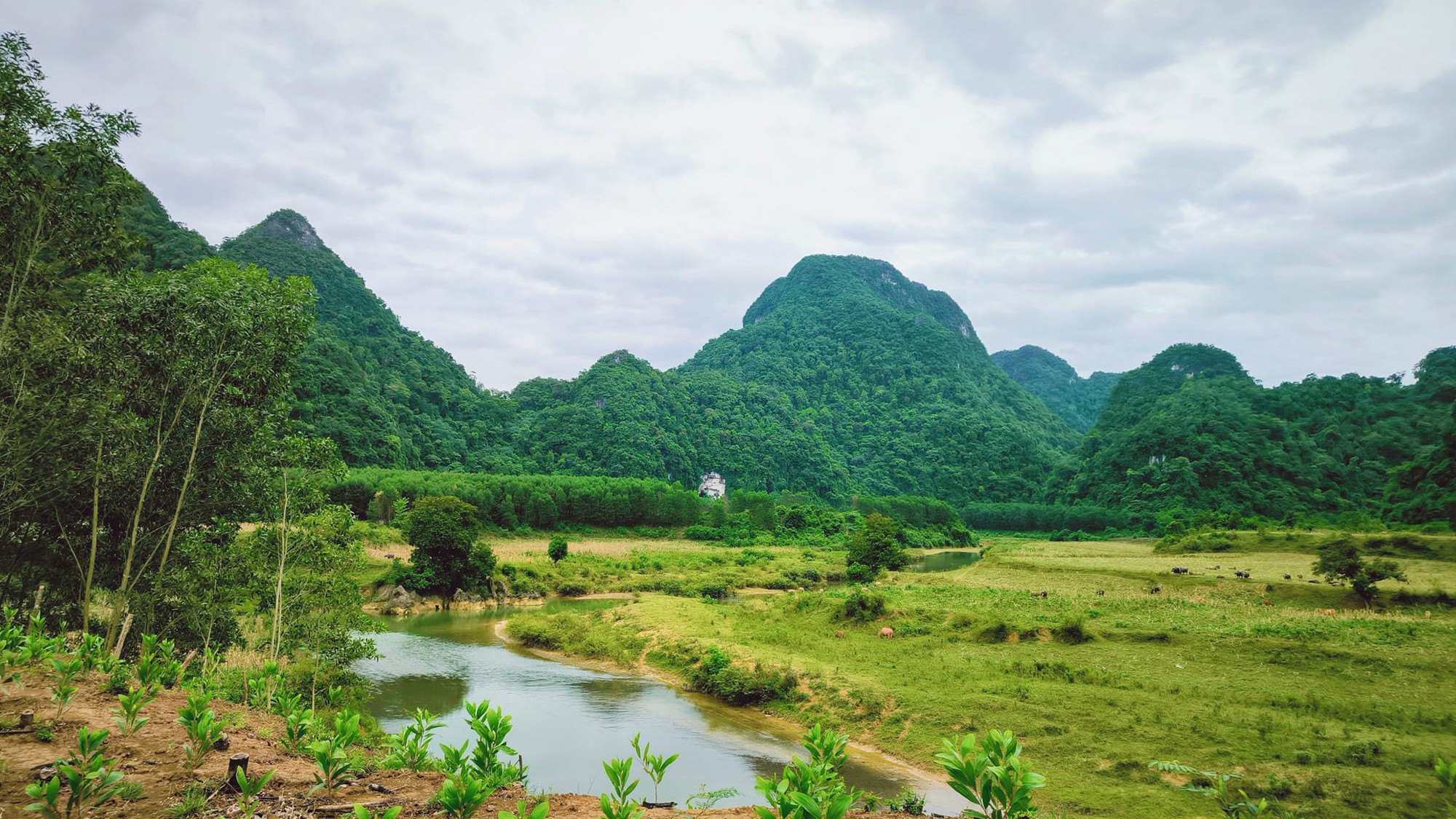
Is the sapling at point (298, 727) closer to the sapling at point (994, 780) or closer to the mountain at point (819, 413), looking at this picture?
the sapling at point (994, 780)

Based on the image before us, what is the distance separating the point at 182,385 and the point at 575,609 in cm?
2742

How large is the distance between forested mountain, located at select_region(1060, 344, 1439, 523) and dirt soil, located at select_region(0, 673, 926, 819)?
8355cm

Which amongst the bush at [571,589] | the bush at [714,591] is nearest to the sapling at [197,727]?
the bush at [714,591]

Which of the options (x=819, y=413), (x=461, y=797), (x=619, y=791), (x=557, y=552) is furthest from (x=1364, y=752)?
(x=819, y=413)

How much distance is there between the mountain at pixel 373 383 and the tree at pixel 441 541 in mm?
41051

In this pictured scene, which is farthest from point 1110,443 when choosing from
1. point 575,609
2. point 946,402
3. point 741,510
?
point 575,609

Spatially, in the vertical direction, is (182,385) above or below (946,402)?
below

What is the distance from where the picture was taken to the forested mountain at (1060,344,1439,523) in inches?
2975

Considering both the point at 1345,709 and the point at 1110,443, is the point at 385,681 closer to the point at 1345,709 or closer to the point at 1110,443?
the point at 1345,709

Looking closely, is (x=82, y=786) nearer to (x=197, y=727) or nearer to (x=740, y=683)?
(x=197, y=727)

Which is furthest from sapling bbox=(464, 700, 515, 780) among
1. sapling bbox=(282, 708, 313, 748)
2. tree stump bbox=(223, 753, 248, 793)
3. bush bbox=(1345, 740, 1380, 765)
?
bush bbox=(1345, 740, 1380, 765)

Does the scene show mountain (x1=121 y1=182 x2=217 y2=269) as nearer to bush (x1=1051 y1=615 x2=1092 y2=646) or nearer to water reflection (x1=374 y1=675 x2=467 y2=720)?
water reflection (x1=374 y1=675 x2=467 y2=720)

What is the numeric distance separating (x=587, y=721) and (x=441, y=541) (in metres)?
22.5

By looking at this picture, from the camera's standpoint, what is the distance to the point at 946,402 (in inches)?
5935
